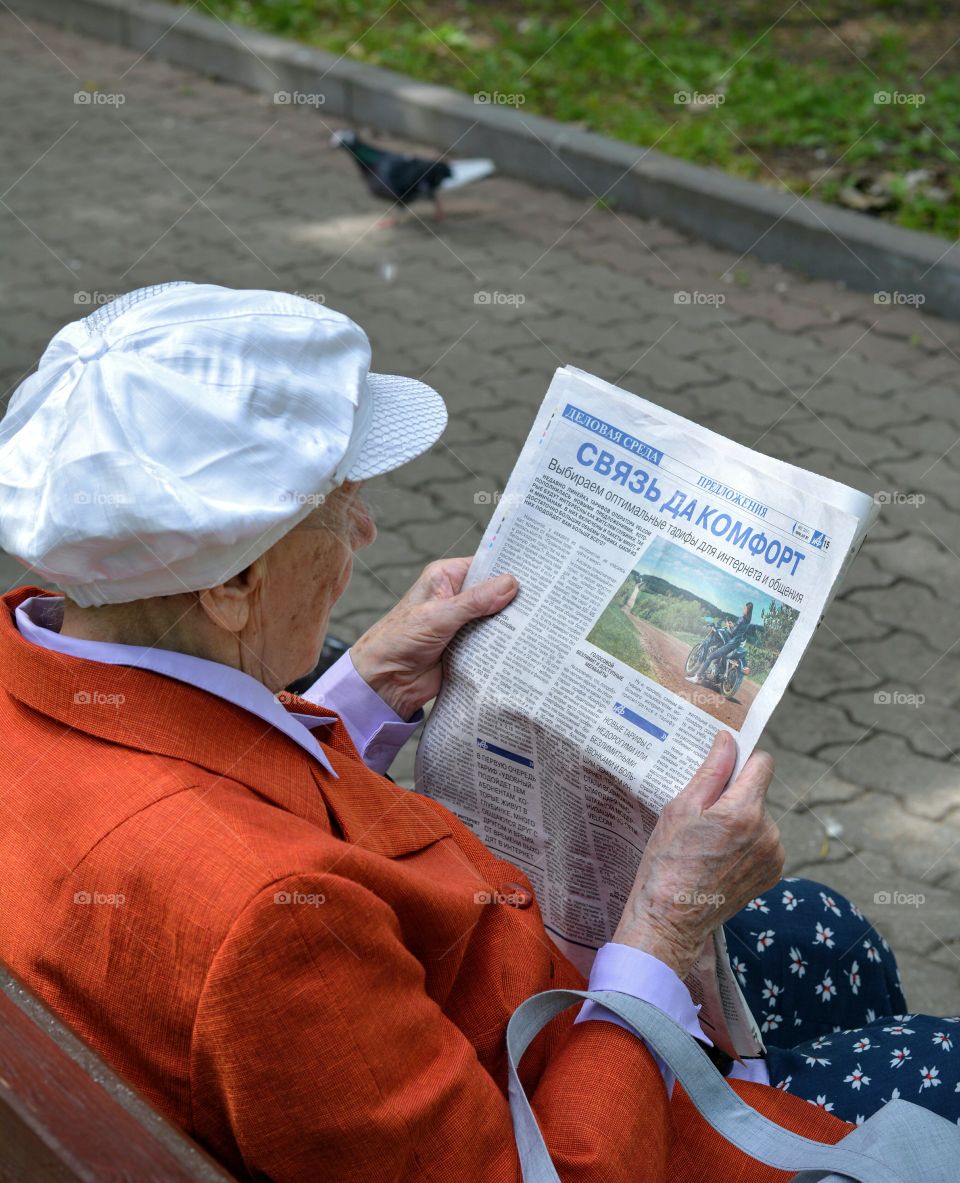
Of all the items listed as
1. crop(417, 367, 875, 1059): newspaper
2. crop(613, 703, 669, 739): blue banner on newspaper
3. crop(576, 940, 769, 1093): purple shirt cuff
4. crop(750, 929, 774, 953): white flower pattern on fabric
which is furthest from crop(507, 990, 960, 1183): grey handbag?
crop(750, 929, 774, 953): white flower pattern on fabric

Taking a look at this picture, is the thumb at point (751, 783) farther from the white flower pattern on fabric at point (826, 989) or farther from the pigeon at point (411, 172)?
the pigeon at point (411, 172)

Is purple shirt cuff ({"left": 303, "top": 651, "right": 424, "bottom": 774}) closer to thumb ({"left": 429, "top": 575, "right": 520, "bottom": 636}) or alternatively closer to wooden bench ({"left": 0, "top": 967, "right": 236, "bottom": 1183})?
thumb ({"left": 429, "top": 575, "right": 520, "bottom": 636})

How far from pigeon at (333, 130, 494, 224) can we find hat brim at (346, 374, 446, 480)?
471cm

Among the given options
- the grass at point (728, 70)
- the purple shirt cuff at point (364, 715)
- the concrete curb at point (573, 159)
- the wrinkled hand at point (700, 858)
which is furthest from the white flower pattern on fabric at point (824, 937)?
the grass at point (728, 70)

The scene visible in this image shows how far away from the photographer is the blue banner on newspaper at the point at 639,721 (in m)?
1.60

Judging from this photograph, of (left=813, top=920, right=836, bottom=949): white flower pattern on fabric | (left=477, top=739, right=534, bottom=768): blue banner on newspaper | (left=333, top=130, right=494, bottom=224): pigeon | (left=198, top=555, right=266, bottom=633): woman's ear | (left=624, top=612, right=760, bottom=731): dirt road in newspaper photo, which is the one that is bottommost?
(left=333, top=130, right=494, bottom=224): pigeon

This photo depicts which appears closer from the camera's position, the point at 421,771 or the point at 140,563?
the point at 140,563

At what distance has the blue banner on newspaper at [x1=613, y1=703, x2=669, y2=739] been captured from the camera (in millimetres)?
1604

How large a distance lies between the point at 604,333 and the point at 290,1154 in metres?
4.39

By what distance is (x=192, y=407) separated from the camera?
1.27 metres

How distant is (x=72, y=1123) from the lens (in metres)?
1.06

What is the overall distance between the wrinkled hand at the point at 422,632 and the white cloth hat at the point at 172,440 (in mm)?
421

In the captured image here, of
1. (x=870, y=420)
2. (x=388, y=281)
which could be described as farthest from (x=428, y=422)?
(x=388, y=281)

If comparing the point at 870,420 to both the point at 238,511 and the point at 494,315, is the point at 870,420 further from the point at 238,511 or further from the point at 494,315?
the point at 238,511
